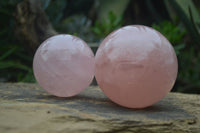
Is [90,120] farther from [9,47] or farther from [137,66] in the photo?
[9,47]

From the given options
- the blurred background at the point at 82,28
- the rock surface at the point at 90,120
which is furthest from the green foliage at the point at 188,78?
the rock surface at the point at 90,120

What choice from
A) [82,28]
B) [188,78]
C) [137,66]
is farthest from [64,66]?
[82,28]

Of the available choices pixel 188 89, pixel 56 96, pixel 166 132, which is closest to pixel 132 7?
pixel 188 89

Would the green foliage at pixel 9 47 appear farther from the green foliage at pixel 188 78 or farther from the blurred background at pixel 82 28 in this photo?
the green foliage at pixel 188 78

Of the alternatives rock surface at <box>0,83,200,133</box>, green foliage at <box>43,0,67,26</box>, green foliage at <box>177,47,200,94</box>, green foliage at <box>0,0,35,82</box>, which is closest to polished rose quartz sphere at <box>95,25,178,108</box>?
rock surface at <box>0,83,200,133</box>

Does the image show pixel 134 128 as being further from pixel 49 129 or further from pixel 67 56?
pixel 67 56

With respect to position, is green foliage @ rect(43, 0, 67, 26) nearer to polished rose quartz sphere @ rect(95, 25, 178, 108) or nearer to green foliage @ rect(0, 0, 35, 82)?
green foliage @ rect(0, 0, 35, 82)
